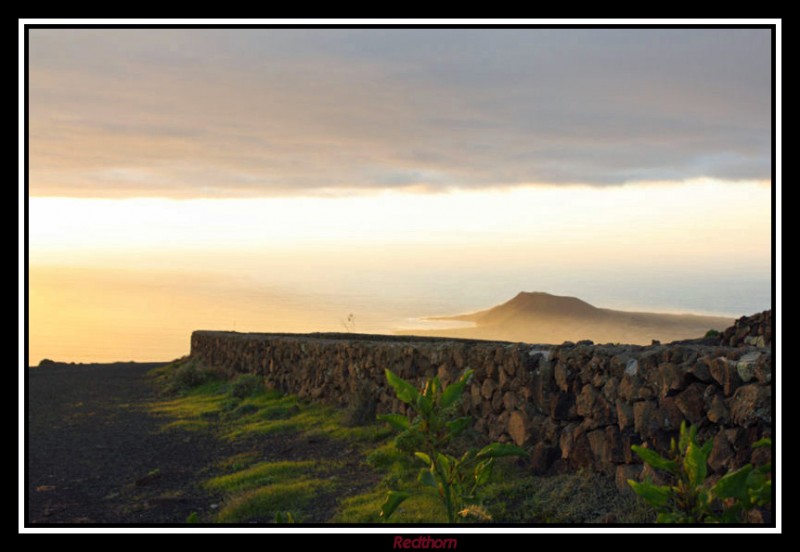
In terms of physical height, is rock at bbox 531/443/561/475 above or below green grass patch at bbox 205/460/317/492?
above

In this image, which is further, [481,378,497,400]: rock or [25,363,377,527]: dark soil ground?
[481,378,497,400]: rock

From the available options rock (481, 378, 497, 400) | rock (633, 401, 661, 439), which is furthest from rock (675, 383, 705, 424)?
rock (481, 378, 497, 400)

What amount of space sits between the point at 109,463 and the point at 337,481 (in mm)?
5342

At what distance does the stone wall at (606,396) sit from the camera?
7.38 metres

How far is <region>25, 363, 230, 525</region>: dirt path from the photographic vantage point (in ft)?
34.6

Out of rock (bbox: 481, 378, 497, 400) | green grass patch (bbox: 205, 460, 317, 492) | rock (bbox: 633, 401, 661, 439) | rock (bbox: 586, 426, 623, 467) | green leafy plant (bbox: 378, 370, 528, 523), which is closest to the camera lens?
green leafy plant (bbox: 378, 370, 528, 523)

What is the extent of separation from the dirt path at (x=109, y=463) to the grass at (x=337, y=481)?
525 mm

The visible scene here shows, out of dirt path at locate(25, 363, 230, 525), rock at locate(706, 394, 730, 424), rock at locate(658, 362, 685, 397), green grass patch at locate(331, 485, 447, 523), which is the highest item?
rock at locate(658, 362, 685, 397)

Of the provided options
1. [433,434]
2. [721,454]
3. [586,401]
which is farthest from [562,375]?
[433,434]

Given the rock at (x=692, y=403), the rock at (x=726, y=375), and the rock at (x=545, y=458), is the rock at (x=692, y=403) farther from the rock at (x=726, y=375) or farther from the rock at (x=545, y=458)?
the rock at (x=545, y=458)

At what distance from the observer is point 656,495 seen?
565cm

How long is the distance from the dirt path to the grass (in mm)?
525

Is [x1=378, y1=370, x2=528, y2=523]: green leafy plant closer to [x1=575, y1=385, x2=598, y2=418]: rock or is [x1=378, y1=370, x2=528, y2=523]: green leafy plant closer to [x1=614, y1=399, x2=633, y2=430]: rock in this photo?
[x1=614, y1=399, x2=633, y2=430]: rock
